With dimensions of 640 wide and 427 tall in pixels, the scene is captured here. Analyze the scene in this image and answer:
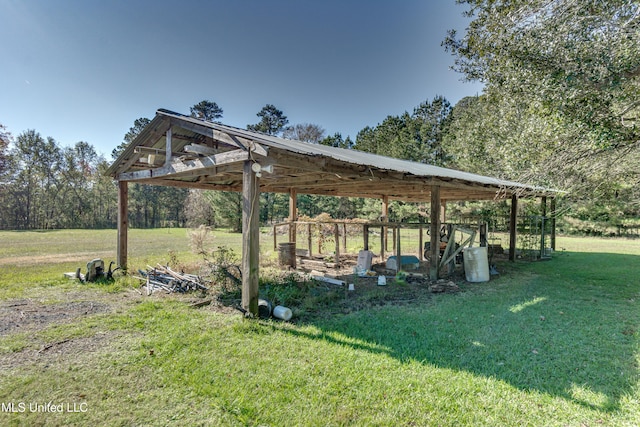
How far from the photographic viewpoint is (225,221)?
25828 mm

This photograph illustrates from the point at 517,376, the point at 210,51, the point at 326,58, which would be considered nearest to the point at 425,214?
the point at 326,58

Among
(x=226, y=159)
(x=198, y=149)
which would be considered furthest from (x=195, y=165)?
(x=226, y=159)

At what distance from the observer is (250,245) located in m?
4.30

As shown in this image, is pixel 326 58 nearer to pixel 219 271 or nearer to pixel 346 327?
pixel 219 271

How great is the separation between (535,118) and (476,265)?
3444 mm

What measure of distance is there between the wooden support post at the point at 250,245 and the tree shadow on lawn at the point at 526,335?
754 millimetres

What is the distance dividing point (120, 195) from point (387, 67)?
14735 mm

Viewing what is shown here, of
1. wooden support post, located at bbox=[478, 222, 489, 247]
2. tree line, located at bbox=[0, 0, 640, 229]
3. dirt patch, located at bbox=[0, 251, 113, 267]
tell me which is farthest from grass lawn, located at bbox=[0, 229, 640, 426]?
dirt patch, located at bbox=[0, 251, 113, 267]

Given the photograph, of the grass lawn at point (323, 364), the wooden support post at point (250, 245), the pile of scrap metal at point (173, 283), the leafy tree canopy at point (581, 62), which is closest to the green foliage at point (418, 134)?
the leafy tree canopy at point (581, 62)

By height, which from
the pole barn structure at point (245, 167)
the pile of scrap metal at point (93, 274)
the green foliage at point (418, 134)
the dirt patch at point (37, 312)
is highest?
the green foliage at point (418, 134)

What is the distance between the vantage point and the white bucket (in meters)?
7.24

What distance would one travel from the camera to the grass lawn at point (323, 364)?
7.79ft

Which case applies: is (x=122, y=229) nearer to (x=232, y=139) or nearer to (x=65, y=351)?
(x=65, y=351)

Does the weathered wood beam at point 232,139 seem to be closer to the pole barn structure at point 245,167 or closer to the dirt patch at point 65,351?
the pole barn structure at point 245,167
